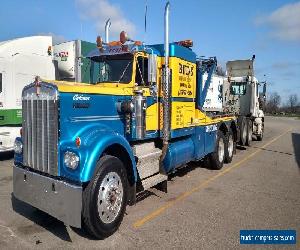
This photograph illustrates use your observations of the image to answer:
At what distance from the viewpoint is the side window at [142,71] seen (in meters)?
6.54

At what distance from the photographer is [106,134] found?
5.24 metres

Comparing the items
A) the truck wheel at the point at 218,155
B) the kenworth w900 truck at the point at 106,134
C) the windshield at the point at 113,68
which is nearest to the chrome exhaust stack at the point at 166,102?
the kenworth w900 truck at the point at 106,134

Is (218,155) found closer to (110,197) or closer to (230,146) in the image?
(230,146)

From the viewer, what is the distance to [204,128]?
9055mm

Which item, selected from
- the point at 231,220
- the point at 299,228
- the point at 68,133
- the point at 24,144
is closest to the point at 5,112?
the point at 24,144

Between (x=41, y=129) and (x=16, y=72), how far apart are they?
6229 mm

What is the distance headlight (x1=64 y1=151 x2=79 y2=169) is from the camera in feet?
15.5

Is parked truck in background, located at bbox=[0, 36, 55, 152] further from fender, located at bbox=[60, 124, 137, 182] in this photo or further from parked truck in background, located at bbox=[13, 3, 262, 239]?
fender, located at bbox=[60, 124, 137, 182]


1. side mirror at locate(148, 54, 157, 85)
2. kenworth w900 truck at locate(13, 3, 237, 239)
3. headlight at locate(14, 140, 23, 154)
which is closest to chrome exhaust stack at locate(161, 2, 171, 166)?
kenworth w900 truck at locate(13, 3, 237, 239)

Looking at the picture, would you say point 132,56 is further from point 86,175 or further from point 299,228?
point 299,228

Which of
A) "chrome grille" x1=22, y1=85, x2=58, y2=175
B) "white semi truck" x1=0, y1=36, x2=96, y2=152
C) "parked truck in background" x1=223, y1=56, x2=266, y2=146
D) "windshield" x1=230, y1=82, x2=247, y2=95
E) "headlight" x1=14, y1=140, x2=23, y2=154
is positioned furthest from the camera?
"windshield" x1=230, y1=82, x2=247, y2=95

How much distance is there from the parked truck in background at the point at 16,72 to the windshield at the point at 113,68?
4010 millimetres

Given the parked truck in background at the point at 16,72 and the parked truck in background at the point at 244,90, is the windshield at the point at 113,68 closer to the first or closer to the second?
the parked truck in background at the point at 16,72

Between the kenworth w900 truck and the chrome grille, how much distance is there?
1 centimetres
